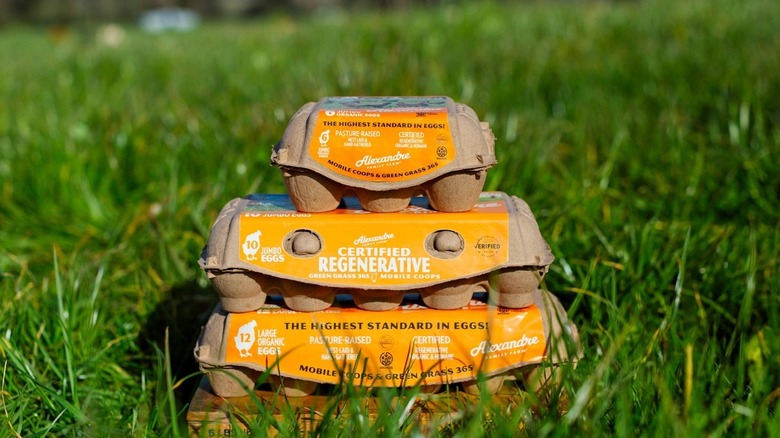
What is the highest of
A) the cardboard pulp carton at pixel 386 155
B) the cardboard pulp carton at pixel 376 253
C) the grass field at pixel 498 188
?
the cardboard pulp carton at pixel 386 155

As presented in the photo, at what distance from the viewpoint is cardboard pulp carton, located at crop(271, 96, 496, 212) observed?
7.49 ft

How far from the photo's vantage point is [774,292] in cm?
269

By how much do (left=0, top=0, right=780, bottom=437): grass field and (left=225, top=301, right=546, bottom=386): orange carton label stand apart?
20cm

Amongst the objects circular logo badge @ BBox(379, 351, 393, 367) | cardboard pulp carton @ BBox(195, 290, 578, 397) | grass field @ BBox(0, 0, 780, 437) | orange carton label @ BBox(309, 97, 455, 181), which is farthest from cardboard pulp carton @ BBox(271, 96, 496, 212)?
grass field @ BBox(0, 0, 780, 437)

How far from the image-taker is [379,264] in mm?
2281

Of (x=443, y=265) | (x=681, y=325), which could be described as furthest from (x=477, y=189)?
(x=681, y=325)

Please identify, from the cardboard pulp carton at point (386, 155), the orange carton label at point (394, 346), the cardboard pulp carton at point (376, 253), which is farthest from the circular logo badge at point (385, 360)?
the cardboard pulp carton at point (386, 155)

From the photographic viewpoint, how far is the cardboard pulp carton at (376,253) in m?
2.28

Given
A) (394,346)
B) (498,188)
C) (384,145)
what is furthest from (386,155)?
(498,188)

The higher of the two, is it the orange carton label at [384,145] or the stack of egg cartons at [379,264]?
the orange carton label at [384,145]

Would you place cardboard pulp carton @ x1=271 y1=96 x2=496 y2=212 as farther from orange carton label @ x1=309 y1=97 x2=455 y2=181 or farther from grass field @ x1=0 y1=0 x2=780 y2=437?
grass field @ x1=0 y1=0 x2=780 y2=437

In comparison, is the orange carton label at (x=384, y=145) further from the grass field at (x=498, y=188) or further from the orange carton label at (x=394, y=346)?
the grass field at (x=498, y=188)

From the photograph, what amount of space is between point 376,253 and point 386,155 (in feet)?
0.95

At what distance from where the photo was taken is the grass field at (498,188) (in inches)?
90.0
